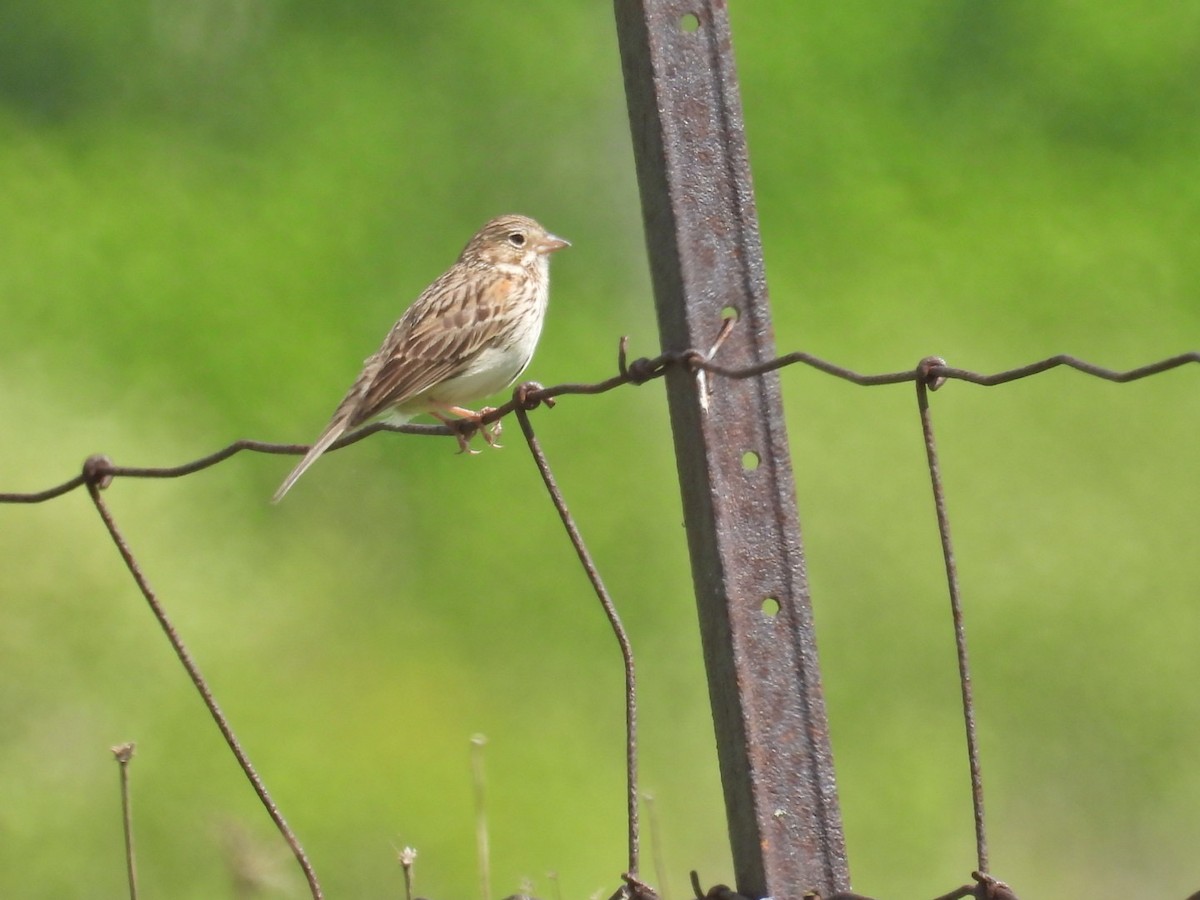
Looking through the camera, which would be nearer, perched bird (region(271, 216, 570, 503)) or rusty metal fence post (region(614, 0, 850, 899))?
rusty metal fence post (region(614, 0, 850, 899))

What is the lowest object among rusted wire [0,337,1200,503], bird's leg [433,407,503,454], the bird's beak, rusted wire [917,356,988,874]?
rusted wire [917,356,988,874]

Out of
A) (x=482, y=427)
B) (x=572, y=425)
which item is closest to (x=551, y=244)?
(x=482, y=427)

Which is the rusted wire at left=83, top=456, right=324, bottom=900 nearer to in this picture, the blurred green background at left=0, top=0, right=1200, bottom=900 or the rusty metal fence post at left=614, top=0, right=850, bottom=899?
the rusty metal fence post at left=614, top=0, right=850, bottom=899

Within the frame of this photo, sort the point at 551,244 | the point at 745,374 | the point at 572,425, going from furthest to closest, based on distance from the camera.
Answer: the point at 572,425 → the point at 551,244 → the point at 745,374

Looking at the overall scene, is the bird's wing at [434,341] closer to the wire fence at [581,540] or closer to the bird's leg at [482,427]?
the bird's leg at [482,427]

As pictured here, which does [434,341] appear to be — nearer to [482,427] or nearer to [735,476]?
[482,427]

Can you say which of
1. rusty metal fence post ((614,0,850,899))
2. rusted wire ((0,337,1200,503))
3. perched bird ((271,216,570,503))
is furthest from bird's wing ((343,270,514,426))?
rusty metal fence post ((614,0,850,899))

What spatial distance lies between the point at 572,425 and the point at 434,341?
564 cm

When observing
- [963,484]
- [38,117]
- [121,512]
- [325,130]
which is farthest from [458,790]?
[38,117]

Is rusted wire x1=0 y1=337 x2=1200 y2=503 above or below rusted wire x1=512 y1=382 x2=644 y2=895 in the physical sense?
above

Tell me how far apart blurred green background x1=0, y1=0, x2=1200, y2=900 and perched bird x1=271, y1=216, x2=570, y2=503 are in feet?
12.9

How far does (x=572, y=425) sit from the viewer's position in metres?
11.4

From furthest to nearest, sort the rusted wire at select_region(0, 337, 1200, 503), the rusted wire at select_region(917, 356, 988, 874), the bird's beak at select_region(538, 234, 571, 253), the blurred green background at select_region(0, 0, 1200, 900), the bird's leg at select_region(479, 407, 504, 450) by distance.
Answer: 1. the blurred green background at select_region(0, 0, 1200, 900)
2. the bird's beak at select_region(538, 234, 571, 253)
3. the bird's leg at select_region(479, 407, 504, 450)
4. the rusted wire at select_region(917, 356, 988, 874)
5. the rusted wire at select_region(0, 337, 1200, 503)

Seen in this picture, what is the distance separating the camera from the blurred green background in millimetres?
9922
